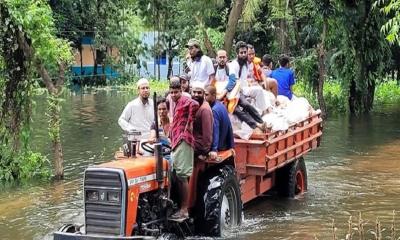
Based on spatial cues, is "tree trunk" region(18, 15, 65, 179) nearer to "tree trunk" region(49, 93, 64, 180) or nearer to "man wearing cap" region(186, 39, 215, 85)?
"tree trunk" region(49, 93, 64, 180)

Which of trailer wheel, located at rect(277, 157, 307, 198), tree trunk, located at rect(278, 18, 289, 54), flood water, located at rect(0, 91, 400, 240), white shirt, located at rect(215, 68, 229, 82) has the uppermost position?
tree trunk, located at rect(278, 18, 289, 54)

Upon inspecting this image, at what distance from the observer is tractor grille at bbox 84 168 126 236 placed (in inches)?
297

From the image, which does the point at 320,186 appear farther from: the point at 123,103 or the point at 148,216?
the point at 123,103

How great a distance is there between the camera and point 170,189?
8.35 meters

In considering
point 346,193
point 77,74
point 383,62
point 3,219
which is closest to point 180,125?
point 3,219

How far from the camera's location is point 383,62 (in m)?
24.0

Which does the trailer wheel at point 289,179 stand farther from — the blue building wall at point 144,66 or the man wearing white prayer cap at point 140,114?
the blue building wall at point 144,66

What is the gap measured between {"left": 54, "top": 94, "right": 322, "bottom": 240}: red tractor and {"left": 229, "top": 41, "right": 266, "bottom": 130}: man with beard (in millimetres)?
336

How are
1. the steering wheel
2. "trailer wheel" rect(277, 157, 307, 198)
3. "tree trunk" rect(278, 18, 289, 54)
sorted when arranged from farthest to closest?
1. "tree trunk" rect(278, 18, 289, 54)
2. "trailer wheel" rect(277, 157, 307, 198)
3. the steering wheel

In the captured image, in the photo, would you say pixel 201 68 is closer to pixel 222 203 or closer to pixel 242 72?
pixel 242 72

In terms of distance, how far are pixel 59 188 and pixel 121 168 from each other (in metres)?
5.60

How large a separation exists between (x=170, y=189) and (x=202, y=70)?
10.8ft

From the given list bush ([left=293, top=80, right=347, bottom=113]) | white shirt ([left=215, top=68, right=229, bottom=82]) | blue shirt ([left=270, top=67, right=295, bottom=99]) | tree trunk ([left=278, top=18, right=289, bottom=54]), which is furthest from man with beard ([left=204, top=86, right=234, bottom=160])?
tree trunk ([left=278, top=18, right=289, bottom=54])

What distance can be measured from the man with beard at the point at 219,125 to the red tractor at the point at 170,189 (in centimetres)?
15
